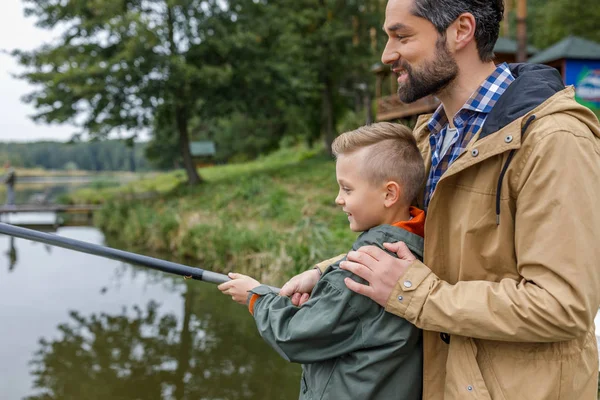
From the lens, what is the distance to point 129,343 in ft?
21.0

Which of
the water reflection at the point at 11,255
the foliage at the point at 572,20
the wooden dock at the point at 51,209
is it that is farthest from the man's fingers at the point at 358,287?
the foliage at the point at 572,20

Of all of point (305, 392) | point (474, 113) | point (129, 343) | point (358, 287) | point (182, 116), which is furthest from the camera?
point (182, 116)

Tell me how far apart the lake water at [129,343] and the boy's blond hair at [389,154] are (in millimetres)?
3859

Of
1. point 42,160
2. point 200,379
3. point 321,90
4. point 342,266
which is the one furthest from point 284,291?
point 42,160

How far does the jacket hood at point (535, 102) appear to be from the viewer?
1.26 m

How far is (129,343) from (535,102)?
19.5 feet

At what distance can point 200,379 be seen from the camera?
5422mm

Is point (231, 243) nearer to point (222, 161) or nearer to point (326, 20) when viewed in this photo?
point (326, 20)

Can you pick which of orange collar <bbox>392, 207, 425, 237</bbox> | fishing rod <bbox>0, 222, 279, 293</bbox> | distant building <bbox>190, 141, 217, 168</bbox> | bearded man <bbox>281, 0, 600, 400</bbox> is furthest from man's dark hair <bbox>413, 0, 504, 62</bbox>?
distant building <bbox>190, 141, 217, 168</bbox>

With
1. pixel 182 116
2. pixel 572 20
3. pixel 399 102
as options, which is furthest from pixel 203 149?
pixel 572 20

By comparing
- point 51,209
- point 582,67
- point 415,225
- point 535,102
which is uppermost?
point 582,67

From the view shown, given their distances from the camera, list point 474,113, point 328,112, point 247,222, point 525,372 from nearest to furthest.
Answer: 1. point 525,372
2. point 474,113
3. point 247,222
4. point 328,112

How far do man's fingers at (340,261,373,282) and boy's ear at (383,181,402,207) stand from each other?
0.23 m

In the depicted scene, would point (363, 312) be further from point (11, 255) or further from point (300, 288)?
point (11, 255)
